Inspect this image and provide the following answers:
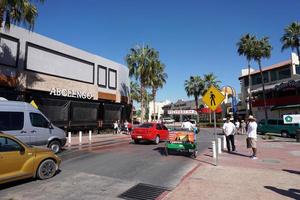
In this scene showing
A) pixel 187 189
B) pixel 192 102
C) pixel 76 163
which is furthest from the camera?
pixel 192 102

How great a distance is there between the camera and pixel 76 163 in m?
11.4

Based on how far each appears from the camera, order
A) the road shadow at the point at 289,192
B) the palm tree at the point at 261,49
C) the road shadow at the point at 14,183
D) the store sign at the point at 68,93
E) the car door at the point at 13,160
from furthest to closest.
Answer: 1. the palm tree at the point at 261,49
2. the store sign at the point at 68,93
3. the road shadow at the point at 14,183
4. the car door at the point at 13,160
5. the road shadow at the point at 289,192

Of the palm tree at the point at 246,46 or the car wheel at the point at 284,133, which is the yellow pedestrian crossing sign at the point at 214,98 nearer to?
the car wheel at the point at 284,133

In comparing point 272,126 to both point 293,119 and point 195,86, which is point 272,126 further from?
point 195,86

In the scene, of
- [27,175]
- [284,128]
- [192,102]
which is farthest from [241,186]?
[192,102]

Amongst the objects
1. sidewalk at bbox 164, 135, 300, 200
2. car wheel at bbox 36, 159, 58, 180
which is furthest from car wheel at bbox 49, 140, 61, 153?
sidewalk at bbox 164, 135, 300, 200

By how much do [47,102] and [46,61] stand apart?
500 cm

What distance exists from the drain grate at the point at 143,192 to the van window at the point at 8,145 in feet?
10.3

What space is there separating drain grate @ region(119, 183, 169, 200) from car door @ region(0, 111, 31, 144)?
6.70 meters

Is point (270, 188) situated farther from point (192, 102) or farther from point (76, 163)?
point (192, 102)

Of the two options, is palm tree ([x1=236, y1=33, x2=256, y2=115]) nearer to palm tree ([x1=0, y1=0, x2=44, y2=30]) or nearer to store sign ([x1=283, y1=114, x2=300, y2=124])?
store sign ([x1=283, y1=114, x2=300, y2=124])

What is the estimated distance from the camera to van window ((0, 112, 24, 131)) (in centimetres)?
1182

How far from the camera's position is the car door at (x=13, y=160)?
7.23 metres

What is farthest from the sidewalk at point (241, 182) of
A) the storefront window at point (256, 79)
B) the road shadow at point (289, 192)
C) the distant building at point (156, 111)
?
the distant building at point (156, 111)
